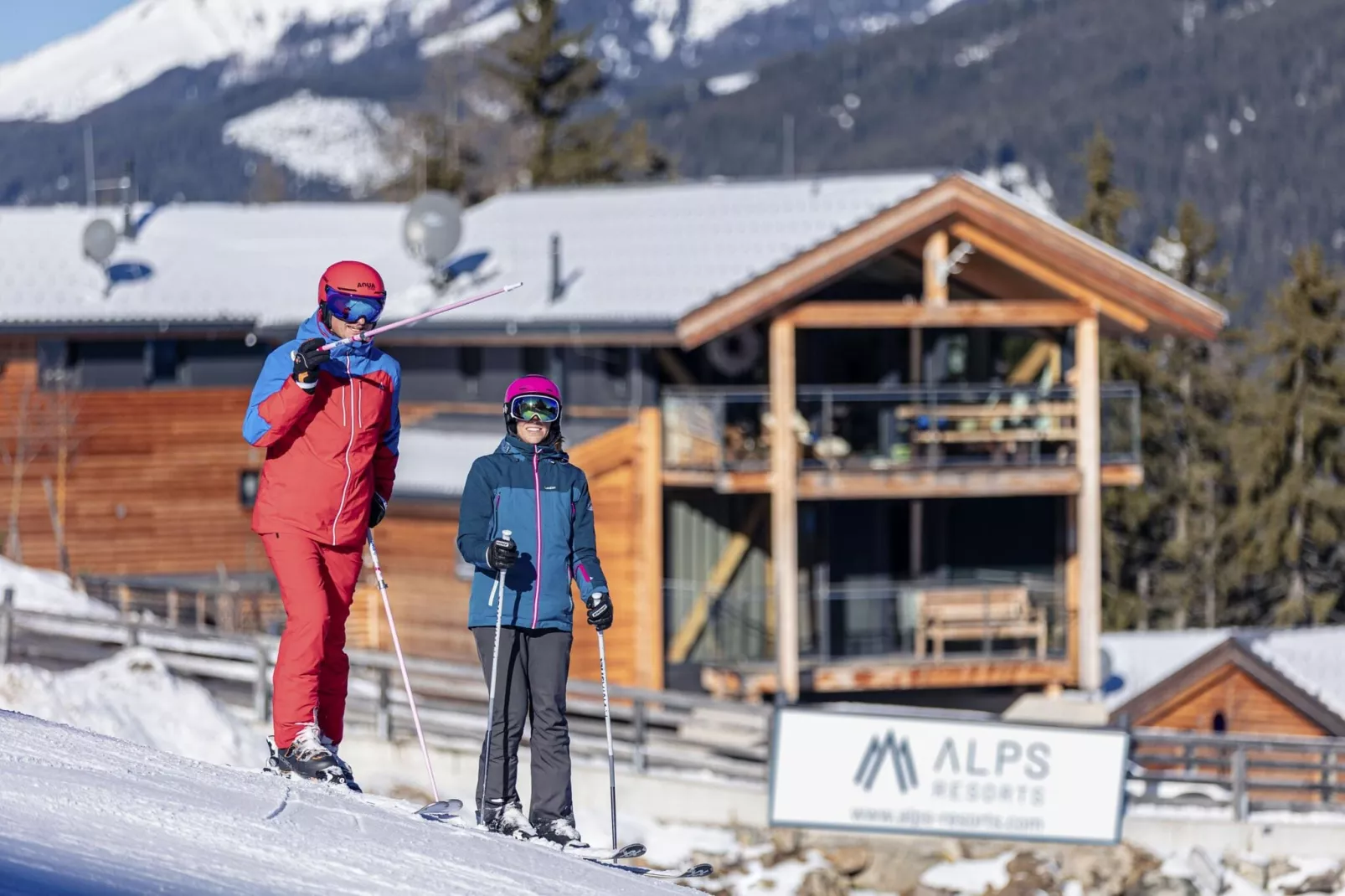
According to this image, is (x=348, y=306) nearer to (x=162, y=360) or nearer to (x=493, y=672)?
(x=493, y=672)

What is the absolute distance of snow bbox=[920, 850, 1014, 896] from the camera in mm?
A: 17969

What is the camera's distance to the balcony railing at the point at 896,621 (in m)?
23.5

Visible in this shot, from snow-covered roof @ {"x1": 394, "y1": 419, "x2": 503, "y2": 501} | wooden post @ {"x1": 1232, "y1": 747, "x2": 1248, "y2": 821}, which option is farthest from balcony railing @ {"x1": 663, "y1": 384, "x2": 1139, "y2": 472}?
wooden post @ {"x1": 1232, "y1": 747, "x2": 1248, "y2": 821}

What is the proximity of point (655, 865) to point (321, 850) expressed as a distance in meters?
11.1

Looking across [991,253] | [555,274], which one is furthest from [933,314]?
[555,274]

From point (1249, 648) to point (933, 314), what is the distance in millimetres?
8040

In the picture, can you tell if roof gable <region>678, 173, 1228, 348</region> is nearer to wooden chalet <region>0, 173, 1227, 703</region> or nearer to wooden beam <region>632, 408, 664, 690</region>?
wooden chalet <region>0, 173, 1227, 703</region>

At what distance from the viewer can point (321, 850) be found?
22.2ft

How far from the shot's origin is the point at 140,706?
1742 cm

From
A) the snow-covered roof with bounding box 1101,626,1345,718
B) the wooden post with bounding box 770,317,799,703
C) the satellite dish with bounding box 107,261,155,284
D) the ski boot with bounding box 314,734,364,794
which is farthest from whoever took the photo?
the satellite dish with bounding box 107,261,155,284

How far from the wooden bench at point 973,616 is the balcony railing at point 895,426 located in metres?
1.47

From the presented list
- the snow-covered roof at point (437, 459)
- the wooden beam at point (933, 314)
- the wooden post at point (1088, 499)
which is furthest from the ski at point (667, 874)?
the wooden post at point (1088, 499)

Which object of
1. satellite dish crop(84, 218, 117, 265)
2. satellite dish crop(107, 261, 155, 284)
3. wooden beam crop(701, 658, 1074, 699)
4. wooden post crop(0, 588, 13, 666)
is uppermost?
satellite dish crop(84, 218, 117, 265)

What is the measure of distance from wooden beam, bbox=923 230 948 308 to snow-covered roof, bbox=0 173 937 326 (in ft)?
2.00
